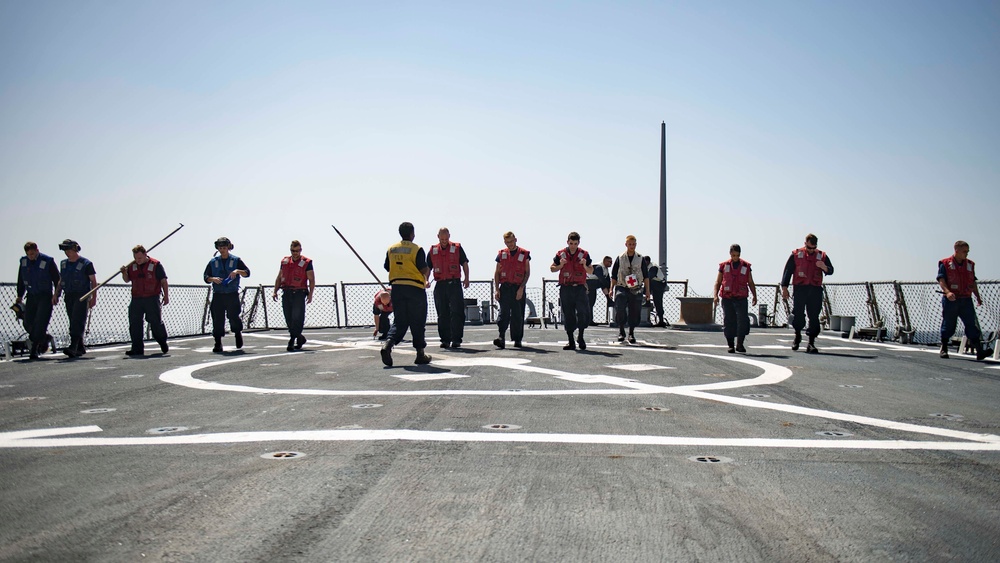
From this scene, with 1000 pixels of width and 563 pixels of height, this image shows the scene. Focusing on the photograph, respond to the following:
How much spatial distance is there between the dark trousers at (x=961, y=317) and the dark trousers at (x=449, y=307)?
8490 mm

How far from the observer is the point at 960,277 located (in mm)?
12719

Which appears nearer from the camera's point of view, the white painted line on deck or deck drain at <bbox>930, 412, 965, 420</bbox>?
the white painted line on deck

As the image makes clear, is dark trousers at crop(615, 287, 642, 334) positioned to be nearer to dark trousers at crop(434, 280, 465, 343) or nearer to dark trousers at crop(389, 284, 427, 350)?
dark trousers at crop(434, 280, 465, 343)

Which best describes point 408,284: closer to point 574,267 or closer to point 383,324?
point 574,267

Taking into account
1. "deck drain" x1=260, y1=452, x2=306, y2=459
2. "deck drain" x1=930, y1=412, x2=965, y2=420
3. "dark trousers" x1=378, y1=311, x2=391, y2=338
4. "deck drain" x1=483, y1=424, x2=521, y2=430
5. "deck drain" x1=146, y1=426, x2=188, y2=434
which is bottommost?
"deck drain" x1=930, y1=412, x2=965, y2=420

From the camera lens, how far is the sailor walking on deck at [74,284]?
13633mm

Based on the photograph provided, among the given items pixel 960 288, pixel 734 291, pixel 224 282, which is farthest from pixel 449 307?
pixel 960 288

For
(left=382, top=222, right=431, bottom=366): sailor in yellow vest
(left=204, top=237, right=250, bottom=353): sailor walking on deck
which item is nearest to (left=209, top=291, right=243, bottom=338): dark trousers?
(left=204, top=237, right=250, bottom=353): sailor walking on deck

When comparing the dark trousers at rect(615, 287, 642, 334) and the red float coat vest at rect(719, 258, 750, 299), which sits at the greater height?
the red float coat vest at rect(719, 258, 750, 299)

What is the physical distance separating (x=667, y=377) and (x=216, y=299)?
9.07 meters

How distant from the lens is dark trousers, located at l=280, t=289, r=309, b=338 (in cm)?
1412

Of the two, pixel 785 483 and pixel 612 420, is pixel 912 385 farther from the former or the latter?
pixel 785 483

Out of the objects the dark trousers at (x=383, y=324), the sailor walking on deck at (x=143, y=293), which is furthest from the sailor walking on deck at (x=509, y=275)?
the sailor walking on deck at (x=143, y=293)

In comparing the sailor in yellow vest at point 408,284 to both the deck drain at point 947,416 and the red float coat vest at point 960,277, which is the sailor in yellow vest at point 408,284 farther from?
the red float coat vest at point 960,277
